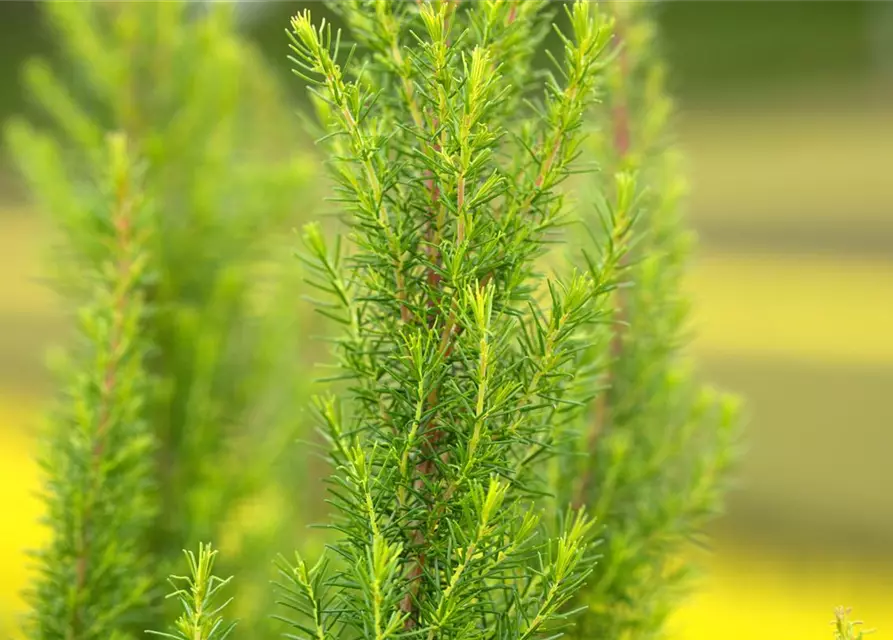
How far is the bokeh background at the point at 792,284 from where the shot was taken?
3.14 m

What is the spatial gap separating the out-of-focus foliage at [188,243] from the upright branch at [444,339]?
808mm

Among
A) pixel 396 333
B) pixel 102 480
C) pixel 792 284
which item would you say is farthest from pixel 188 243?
pixel 792 284

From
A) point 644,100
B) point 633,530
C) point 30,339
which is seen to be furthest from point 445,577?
point 30,339

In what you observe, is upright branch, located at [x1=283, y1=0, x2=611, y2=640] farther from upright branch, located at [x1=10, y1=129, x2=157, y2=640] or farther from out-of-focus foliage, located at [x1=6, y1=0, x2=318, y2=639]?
out-of-focus foliage, located at [x1=6, y1=0, x2=318, y2=639]

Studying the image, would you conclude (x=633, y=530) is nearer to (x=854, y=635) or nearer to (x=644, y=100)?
(x=854, y=635)

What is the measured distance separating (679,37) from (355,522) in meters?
3.71

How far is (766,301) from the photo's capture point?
3639mm

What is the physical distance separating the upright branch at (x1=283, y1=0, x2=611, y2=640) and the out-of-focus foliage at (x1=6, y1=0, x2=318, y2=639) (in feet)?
2.65

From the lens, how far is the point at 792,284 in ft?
11.5

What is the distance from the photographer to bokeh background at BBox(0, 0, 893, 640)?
10.3 feet

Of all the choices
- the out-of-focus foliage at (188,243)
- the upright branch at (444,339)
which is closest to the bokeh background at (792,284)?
the out-of-focus foliage at (188,243)

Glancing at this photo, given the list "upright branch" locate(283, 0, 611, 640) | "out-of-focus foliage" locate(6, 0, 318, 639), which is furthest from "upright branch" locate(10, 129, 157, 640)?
"upright branch" locate(283, 0, 611, 640)

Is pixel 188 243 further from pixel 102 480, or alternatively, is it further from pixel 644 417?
pixel 644 417

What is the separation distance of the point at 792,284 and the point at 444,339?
3310 mm
